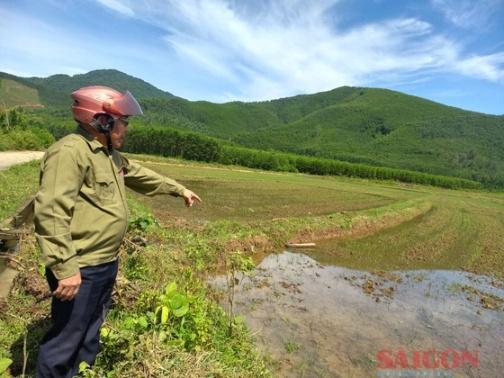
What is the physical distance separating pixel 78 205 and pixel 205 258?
20.4 ft

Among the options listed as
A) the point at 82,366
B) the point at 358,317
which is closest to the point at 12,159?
the point at 358,317

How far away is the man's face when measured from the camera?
2.51m

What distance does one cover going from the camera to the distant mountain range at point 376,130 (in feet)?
378

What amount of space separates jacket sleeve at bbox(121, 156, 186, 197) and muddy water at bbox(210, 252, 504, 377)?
9.03ft

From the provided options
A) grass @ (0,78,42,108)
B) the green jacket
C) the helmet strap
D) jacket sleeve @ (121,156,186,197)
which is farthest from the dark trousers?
grass @ (0,78,42,108)

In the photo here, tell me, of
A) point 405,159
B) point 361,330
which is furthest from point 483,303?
point 405,159

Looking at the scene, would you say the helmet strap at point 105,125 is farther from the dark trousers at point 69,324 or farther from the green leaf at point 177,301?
the green leaf at point 177,301

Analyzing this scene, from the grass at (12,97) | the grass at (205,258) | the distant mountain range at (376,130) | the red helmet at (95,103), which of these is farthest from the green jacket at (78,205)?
the distant mountain range at (376,130)

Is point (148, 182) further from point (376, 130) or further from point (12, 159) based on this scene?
point (376, 130)

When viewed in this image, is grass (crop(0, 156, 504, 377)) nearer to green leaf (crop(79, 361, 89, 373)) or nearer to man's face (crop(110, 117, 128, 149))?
green leaf (crop(79, 361, 89, 373))

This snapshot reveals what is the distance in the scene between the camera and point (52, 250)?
211 cm

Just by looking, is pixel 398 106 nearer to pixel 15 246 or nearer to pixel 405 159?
pixel 405 159

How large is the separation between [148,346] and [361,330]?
4405 millimetres

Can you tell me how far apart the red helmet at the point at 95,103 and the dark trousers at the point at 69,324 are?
100cm
